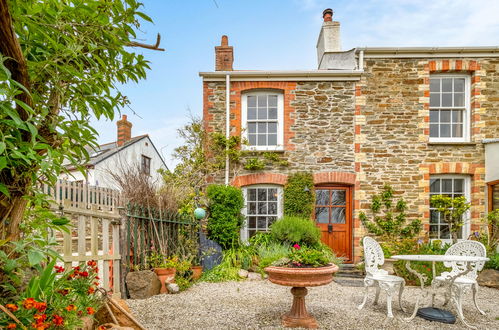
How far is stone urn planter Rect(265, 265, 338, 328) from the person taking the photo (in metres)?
4.12

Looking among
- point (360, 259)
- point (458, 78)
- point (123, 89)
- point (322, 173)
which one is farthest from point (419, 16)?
point (123, 89)

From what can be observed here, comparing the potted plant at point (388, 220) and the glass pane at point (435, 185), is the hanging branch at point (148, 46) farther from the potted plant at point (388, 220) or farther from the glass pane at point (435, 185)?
the glass pane at point (435, 185)

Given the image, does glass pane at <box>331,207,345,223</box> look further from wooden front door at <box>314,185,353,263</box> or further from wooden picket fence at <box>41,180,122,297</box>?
wooden picket fence at <box>41,180,122,297</box>

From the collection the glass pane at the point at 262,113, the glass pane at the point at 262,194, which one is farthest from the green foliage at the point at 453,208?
the glass pane at the point at 262,113

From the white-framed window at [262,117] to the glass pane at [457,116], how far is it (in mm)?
4904

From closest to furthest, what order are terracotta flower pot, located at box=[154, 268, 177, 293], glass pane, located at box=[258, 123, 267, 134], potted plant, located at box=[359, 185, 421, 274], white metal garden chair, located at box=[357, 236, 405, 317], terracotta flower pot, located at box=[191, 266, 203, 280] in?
white metal garden chair, located at box=[357, 236, 405, 317], terracotta flower pot, located at box=[154, 268, 177, 293], terracotta flower pot, located at box=[191, 266, 203, 280], potted plant, located at box=[359, 185, 421, 274], glass pane, located at box=[258, 123, 267, 134]

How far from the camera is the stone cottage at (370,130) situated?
910 cm

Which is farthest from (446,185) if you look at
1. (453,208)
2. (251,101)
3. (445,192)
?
(251,101)

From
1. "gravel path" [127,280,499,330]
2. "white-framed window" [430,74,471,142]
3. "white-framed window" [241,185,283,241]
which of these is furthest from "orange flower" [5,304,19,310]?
"white-framed window" [430,74,471,142]

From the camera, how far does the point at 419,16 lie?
6.94 meters

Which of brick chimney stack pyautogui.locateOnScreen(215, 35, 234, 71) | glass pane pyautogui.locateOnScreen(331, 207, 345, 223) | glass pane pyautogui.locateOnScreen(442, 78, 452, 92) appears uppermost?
brick chimney stack pyautogui.locateOnScreen(215, 35, 234, 71)

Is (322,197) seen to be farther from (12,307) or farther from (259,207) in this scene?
(12,307)

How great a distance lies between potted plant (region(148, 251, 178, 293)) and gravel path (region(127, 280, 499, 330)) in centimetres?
30

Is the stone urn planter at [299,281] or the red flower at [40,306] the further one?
the stone urn planter at [299,281]
